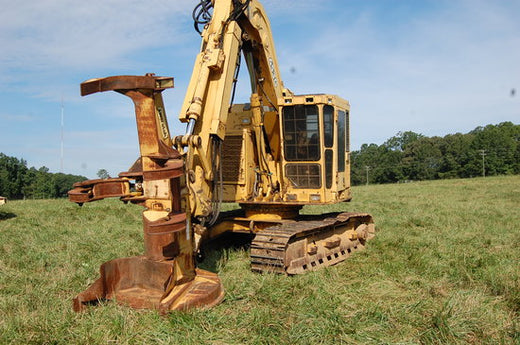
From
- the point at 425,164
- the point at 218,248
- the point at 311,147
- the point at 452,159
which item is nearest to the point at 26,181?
the point at 425,164

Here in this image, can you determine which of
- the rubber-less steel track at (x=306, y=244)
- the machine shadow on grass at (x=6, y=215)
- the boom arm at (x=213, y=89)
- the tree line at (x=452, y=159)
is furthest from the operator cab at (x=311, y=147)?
the tree line at (x=452, y=159)

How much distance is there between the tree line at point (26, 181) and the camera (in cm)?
7131

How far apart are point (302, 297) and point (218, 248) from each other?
3722 mm

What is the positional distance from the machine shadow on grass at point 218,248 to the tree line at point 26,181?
219 ft

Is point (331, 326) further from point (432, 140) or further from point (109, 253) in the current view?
point (432, 140)

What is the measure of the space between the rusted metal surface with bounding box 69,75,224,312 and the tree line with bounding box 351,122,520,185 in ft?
260

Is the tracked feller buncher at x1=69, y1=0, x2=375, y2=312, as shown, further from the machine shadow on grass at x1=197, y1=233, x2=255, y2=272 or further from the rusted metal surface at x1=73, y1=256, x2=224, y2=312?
the machine shadow on grass at x1=197, y1=233, x2=255, y2=272

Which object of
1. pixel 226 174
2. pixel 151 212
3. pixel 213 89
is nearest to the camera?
pixel 151 212

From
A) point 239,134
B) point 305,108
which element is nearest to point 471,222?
point 305,108

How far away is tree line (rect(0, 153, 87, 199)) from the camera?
71.3 metres

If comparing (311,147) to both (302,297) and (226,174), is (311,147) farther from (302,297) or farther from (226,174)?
(302,297)

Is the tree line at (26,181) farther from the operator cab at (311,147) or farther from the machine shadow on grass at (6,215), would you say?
the operator cab at (311,147)

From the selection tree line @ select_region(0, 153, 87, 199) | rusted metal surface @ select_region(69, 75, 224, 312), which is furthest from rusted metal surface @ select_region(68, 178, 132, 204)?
tree line @ select_region(0, 153, 87, 199)

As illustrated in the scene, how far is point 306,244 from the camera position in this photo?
7660 millimetres
